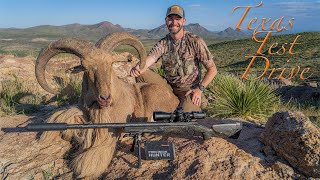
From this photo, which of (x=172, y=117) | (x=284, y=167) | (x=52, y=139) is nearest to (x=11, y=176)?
(x=52, y=139)

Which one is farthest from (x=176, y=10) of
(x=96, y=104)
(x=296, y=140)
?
(x=296, y=140)

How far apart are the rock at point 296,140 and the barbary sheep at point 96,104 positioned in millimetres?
2192

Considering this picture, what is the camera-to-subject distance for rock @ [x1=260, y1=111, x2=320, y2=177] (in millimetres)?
4066

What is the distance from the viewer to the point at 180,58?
6707 mm

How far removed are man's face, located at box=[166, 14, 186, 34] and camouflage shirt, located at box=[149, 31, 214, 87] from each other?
12.1 inches

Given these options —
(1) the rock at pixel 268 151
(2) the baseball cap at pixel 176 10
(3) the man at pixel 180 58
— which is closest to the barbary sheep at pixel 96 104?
(3) the man at pixel 180 58

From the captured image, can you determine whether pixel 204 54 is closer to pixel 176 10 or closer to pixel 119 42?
pixel 176 10

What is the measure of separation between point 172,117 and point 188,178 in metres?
0.87

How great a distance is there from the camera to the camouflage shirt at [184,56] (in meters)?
6.50

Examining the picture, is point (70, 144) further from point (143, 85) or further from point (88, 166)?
point (143, 85)

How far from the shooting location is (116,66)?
11078 millimetres

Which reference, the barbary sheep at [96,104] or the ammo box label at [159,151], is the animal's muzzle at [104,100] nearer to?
the barbary sheep at [96,104]

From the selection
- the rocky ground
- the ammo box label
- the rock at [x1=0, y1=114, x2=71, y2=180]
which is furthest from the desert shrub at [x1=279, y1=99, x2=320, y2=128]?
the rock at [x1=0, y1=114, x2=71, y2=180]

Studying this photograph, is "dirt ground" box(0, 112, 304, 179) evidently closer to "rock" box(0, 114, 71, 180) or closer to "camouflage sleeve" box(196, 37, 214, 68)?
"rock" box(0, 114, 71, 180)
